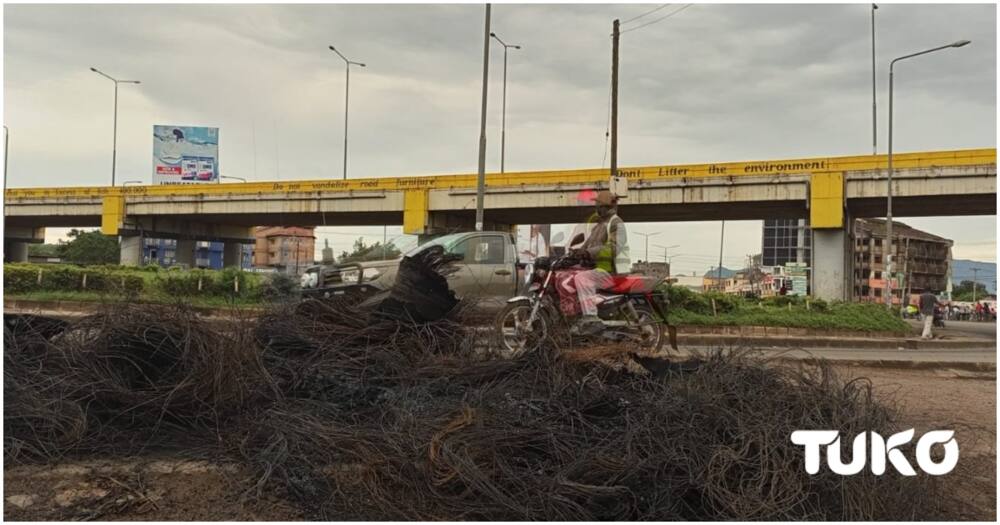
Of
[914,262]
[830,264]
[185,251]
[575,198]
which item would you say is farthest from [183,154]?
[914,262]

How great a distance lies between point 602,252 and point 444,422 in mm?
3694

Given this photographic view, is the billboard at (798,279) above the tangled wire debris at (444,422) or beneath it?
above

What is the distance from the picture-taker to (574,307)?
7.31 metres

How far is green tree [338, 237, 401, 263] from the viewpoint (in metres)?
11.7

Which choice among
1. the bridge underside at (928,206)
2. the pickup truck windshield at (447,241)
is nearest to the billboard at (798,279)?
the bridge underside at (928,206)

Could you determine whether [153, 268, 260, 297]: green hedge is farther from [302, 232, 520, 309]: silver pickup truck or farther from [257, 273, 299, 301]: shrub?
[257, 273, 299, 301]: shrub

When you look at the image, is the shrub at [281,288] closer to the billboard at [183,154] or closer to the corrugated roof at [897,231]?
the billboard at [183,154]

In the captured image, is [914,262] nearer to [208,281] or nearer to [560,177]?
[560,177]

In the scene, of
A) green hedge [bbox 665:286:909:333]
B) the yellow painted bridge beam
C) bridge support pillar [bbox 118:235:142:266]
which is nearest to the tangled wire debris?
green hedge [bbox 665:286:909:333]

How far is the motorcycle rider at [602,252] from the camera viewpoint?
722 centimetres

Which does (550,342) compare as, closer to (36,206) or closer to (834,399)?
(834,399)

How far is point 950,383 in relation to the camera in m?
8.64

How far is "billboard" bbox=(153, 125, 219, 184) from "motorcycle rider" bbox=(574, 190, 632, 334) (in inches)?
2375

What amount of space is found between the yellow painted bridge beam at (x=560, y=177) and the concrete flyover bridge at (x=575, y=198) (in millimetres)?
55
